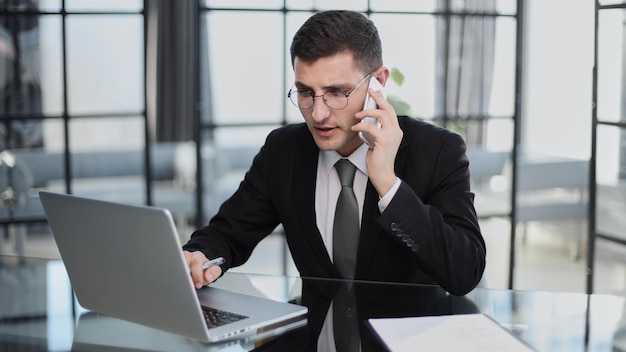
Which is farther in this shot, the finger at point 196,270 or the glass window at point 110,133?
the glass window at point 110,133

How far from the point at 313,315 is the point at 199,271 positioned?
381mm

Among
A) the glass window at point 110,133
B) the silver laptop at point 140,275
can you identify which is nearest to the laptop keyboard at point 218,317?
the silver laptop at point 140,275

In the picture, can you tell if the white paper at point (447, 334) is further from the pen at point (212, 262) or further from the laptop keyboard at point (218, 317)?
the pen at point (212, 262)

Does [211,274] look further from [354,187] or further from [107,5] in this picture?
[107,5]

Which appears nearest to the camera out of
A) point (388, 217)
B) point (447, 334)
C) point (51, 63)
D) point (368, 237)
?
point (447, 334)

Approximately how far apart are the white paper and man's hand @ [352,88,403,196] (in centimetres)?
43

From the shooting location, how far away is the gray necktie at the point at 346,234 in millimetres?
2594

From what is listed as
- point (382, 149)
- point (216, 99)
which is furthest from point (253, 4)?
point (382, 149)

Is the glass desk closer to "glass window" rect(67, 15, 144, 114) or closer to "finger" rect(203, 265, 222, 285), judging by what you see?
"finger" rect(203, 265, 222, 285)

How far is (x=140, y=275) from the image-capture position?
192cm

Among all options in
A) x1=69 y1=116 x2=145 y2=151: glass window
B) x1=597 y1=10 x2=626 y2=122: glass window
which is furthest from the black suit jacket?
x1=597 y1=10 x2=626 y2=122: glass window

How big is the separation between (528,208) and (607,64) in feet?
6.43

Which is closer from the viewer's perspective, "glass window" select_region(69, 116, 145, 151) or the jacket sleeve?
the jacket sleeve

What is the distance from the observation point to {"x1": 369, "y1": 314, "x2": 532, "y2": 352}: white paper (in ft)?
5.92
